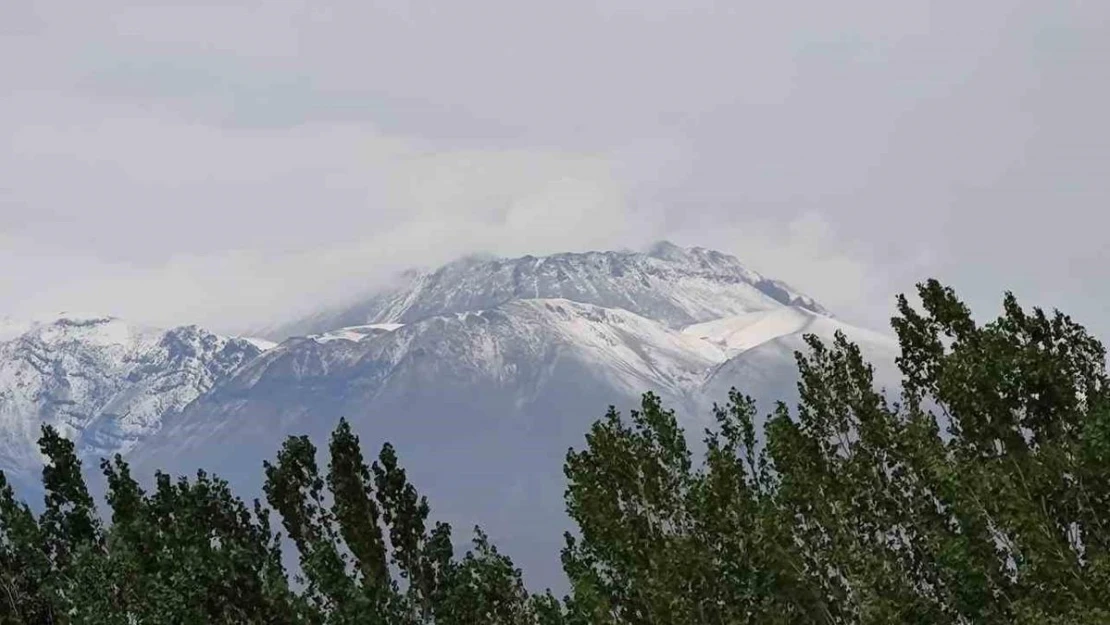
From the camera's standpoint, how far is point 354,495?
61.8 meters

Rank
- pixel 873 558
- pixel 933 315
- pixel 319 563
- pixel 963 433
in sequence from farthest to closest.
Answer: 1. pixel 319 563
2. pixel 933 315
3. pixel 963 433
4. pixel 873 558

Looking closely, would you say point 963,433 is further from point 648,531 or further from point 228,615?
point 228,615

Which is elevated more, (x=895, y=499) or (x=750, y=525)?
(x=895, y=499)

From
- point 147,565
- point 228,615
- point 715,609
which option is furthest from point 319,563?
point 715,609

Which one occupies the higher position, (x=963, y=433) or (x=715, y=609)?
(x=963, y=433)

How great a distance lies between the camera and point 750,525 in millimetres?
47719

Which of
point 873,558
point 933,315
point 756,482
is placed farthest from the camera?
point 756,482

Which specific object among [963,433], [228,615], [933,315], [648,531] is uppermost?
[933,315]

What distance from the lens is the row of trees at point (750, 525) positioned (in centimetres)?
4081

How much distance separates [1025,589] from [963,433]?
7.60 m

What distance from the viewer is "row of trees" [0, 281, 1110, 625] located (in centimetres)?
4081

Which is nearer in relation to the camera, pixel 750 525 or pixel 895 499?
pixel 750 525

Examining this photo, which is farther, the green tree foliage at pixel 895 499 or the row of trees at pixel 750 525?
the row of trees at pixel 750 525

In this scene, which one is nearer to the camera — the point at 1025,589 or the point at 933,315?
the point at 1025,589
